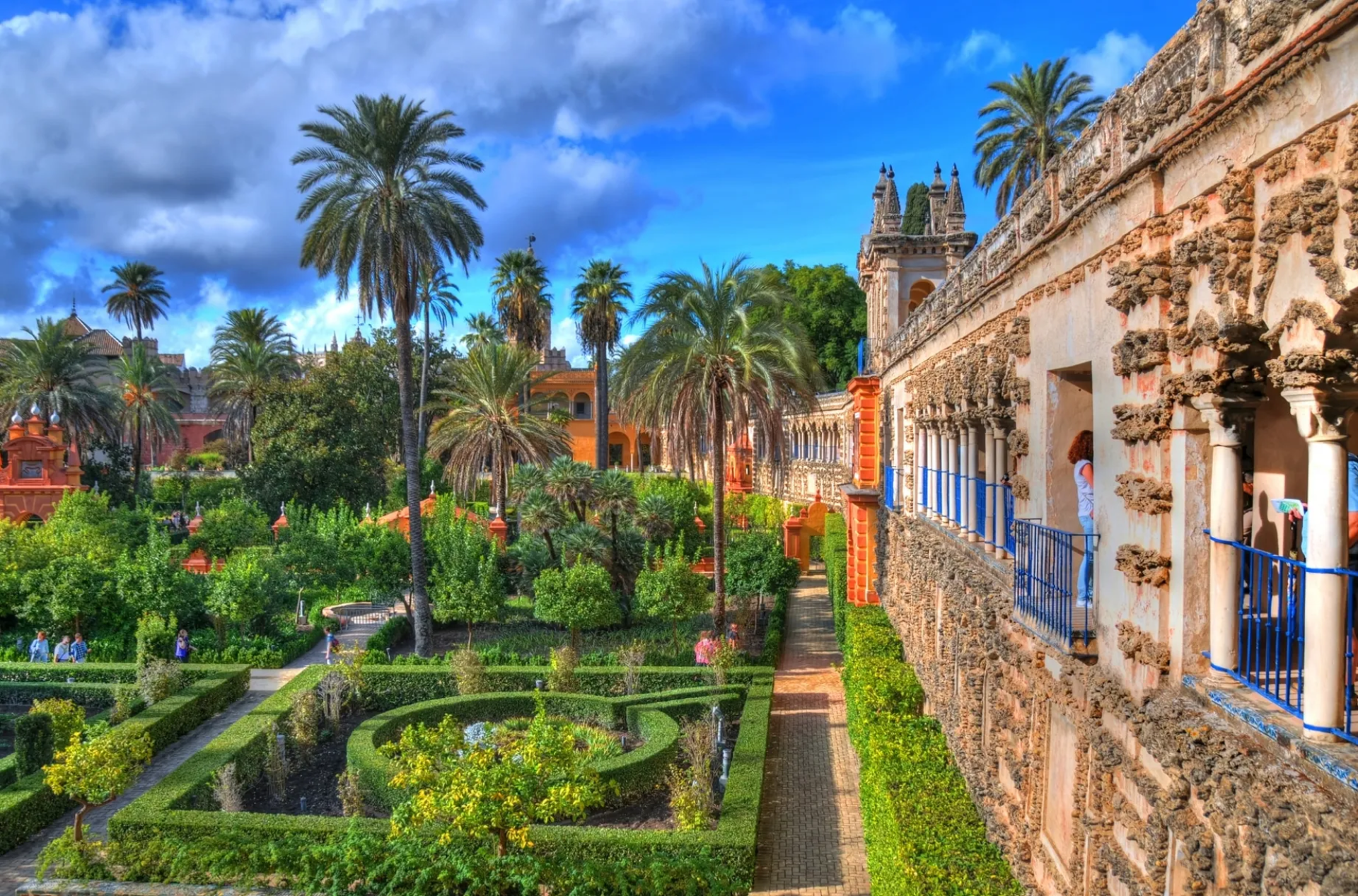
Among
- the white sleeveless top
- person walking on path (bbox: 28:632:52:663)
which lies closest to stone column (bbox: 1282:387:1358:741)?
the white sleeveless top

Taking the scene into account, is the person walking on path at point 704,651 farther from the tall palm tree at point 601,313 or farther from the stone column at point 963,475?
the tall palm tree at point 601,313

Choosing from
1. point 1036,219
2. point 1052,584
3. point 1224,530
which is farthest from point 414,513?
point 1224,530

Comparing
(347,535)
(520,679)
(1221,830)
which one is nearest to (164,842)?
(520,679)

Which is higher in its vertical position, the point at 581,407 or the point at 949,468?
the point at 581,407

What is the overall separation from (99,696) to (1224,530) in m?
22.7

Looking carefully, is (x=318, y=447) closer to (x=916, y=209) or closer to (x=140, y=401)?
(x=140, y=401)

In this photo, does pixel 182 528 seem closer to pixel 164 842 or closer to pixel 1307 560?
pixel 164 842

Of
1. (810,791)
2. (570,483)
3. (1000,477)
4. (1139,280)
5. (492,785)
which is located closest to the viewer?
(1139,280)

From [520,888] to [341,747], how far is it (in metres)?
7.87

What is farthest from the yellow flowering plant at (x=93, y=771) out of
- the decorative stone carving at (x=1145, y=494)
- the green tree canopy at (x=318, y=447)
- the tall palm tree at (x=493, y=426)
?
the green tree canopy at (x=318, y=447)

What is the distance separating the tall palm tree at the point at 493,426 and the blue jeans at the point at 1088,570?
25.3 m

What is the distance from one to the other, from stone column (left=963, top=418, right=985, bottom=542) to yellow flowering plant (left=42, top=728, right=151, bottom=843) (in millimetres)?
12332

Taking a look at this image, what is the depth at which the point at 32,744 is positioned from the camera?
15.7 meters

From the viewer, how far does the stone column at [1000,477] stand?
9734mm
